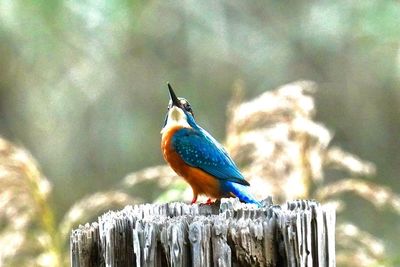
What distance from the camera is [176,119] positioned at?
338cm

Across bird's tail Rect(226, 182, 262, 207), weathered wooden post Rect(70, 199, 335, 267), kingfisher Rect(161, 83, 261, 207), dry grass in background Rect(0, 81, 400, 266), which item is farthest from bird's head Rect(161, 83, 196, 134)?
weathered wooden post Rect(70, 199, 335, 267)

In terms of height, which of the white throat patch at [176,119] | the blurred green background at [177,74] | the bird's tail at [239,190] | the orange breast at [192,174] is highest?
the blurred green background at [177,74]

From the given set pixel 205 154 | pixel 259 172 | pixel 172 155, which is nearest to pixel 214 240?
pixel 205 154

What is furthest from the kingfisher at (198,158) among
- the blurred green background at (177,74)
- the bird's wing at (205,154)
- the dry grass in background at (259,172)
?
the blurred green background at (177,74)

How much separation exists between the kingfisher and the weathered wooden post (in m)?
0.91

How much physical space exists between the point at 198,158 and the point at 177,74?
2938 mm

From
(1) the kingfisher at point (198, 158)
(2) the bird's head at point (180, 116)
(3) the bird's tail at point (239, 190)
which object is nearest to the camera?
(3) the bird's tail at point (239, 190)

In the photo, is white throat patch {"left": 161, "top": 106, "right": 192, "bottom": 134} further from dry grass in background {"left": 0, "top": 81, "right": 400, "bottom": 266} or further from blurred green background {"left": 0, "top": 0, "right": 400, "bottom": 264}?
blurred green background {"left": 0, "top": 0, "right": 400, "bottom": 264}

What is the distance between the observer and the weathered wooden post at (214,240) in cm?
186

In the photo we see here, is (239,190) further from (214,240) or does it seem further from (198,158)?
(214,240)

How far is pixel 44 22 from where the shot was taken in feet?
18.0

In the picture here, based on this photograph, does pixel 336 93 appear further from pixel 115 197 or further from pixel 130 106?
pixel 115 197

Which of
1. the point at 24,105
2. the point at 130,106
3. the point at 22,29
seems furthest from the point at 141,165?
the point at 22,29

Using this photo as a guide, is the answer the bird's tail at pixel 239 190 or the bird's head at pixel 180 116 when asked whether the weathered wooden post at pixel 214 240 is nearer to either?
the bird's tail at pixel 239 190
